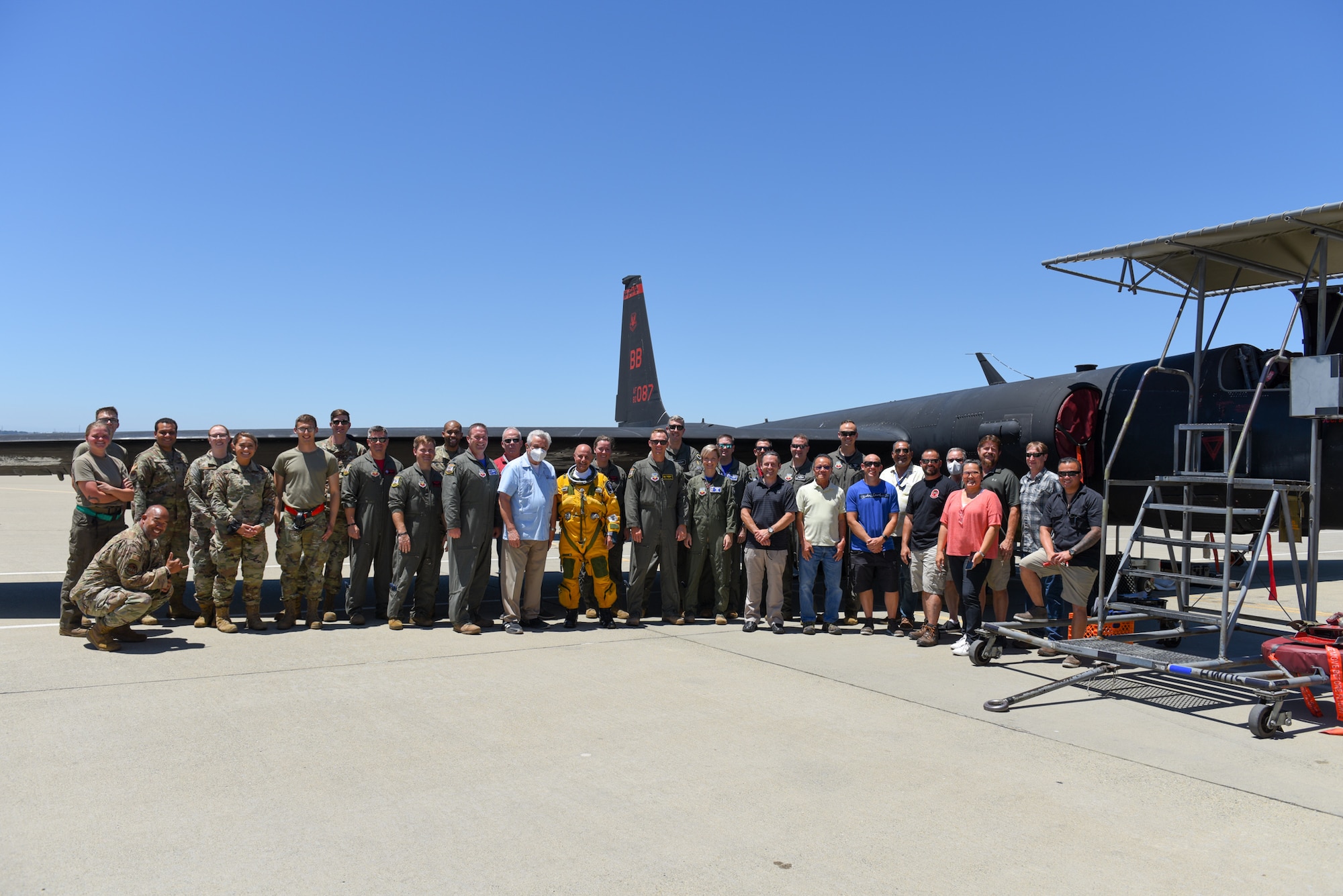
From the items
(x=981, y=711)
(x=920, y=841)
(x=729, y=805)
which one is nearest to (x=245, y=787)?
(x=729, y=805)

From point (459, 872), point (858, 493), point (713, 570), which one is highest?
point (858, 493)

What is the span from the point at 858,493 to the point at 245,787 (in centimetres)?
528

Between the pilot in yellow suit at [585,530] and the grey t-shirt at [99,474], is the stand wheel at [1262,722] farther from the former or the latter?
the grey t-shirt at [99,474]

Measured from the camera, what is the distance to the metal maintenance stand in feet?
17.3

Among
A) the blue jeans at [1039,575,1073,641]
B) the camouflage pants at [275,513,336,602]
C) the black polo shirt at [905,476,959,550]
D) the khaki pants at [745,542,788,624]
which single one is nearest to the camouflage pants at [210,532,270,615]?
the camouflage pants at [275,513,336,602]

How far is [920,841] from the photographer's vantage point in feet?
10.8

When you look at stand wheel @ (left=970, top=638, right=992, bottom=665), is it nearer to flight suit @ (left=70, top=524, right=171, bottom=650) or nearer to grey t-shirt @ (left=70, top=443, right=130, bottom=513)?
flight suit @ (left=70, top=524, right=171, bottom=650)

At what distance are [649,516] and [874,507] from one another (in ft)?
6.52

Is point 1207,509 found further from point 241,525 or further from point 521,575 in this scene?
point 241,525

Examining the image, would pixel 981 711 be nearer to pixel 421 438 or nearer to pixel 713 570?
pixel 713 570

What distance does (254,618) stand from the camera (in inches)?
290

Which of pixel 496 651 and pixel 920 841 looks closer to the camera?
pixel 920 841

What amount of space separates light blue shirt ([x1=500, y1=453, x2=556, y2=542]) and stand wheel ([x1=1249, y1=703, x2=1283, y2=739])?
16.5 ft

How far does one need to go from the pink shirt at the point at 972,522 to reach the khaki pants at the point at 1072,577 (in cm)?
32
